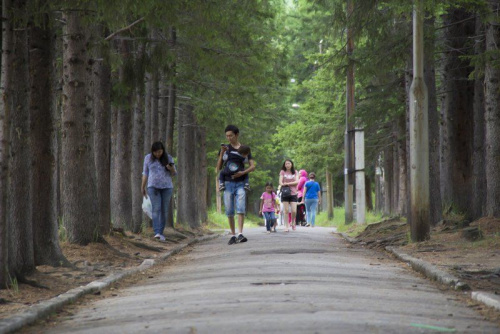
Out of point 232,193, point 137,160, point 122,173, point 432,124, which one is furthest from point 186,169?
point 232,193

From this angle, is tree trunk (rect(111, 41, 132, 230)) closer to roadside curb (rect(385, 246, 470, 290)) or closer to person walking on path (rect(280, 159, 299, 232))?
person walking on path (rect(280, 159, 299, 232))

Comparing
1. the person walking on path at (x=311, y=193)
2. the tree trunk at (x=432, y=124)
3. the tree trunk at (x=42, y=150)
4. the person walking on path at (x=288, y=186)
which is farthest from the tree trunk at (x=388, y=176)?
the tree trunk at (x=42, y=150)

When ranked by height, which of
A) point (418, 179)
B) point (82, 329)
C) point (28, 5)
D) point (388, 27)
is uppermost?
point (388, 27)

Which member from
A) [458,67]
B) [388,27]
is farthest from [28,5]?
[458,67]

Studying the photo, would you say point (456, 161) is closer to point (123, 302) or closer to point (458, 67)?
point (458, 67)

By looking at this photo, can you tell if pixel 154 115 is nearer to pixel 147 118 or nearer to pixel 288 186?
pixel 147 118

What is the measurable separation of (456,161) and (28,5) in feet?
43.1

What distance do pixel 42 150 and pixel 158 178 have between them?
6289mm

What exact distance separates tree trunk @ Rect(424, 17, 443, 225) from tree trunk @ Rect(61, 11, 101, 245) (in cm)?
707

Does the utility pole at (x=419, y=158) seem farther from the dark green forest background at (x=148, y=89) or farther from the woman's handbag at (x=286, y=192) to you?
the woman's handbag at (x=286, y=192)

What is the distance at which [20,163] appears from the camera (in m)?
10.1

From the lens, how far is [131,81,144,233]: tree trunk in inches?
792

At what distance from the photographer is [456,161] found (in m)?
21.2

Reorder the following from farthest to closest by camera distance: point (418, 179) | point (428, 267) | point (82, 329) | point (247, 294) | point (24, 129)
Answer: point (418, 179), point (428, 267), point (24, 129), point (247, 294), point (82, 329)
